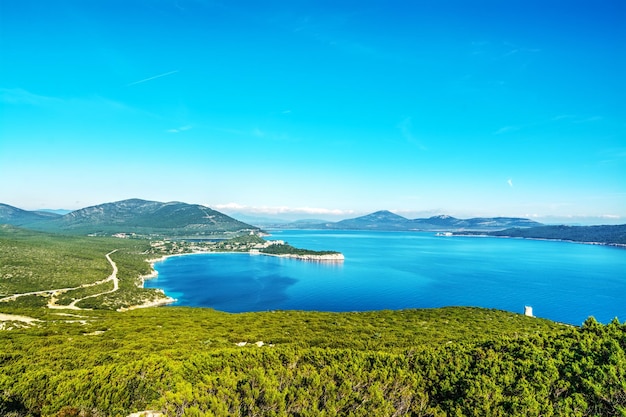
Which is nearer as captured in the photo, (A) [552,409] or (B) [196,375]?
(A) [552,409]

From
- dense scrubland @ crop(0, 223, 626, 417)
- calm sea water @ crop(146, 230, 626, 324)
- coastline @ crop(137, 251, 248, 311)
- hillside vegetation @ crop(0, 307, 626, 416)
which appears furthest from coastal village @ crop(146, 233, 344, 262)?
hillside vegetation @ crop(0, 307, 626, 416)

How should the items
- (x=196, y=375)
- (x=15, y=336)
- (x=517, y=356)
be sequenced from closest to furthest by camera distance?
(x=196, y=375), (x=517, y=356), (x=15, y=336)

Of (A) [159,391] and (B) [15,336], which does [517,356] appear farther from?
(B) [15,336]

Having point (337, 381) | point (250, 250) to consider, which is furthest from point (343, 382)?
point (250, 250)

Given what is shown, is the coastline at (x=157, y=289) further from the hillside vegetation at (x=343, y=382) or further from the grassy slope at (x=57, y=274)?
the hillside vegetation at (x=343, y=382)

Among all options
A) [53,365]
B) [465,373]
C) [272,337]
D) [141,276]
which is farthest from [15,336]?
[141,276]

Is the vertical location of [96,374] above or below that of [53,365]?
above

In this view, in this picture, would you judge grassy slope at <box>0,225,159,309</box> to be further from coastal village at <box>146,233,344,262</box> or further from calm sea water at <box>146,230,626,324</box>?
coastal village at <box>146,233,344,262</box>

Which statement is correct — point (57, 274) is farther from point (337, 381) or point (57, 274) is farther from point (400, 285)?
point (337, 381)
